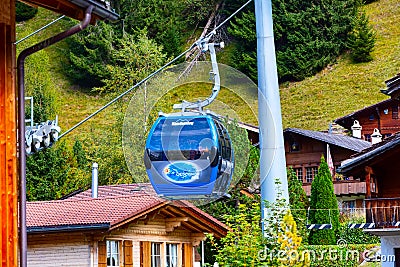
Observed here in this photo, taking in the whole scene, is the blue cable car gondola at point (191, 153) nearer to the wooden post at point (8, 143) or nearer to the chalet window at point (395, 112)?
the wooden post at point (8, 143)

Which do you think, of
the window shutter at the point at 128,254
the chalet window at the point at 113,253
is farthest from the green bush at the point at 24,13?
the chalet window at the point at 113,253

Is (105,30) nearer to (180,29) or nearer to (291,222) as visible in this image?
(180,29)

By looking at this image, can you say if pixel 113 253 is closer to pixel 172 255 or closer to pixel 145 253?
pixel 145 253

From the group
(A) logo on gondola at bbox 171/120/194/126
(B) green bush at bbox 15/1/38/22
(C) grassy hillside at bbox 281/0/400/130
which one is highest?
(B) green bush at bbox 15/1/38/22

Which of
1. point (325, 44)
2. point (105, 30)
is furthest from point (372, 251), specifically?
point (325, 44)

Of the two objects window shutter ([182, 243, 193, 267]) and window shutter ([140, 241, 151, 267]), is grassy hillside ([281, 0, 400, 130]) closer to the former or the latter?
window shutter ([182, 243, 193, 267])

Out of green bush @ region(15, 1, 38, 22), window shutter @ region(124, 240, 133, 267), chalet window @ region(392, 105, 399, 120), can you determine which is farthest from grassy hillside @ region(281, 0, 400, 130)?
window shutter @ region(124, 240, 133, 267)

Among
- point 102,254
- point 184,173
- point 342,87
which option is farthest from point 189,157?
point 342,87

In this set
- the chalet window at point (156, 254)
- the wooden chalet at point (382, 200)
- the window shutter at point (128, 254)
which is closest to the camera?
the window shutter at point (128, 254)
